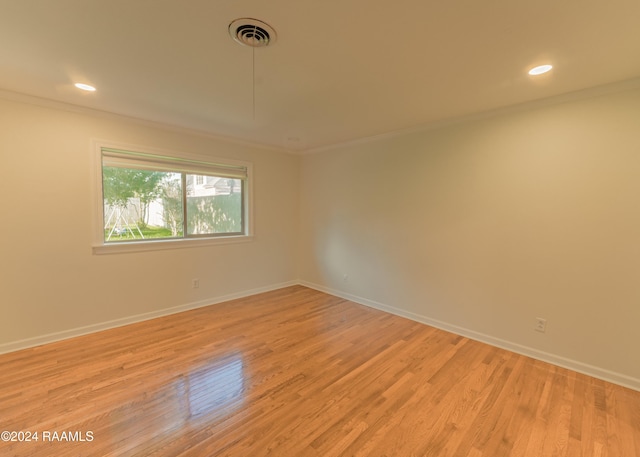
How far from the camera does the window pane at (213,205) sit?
379 cm

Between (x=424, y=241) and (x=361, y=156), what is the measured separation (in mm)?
1496

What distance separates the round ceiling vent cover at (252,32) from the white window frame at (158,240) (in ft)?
7.34

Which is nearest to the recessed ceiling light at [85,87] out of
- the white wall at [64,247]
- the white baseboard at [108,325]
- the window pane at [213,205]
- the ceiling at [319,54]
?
the ceiling at [319,54]

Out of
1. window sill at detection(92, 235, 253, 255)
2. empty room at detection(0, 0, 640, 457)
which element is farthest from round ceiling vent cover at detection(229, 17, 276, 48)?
window sill at detection(92, 235, 253, 255)

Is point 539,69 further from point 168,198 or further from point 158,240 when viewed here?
point 158,240

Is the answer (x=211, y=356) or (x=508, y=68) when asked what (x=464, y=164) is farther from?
Result: (x=211, y=356)

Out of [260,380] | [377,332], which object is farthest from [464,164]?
[260,380]

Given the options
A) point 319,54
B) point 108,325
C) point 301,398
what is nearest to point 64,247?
point 108,325

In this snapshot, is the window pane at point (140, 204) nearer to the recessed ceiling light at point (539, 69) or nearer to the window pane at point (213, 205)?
the window pane at point (213, 205)

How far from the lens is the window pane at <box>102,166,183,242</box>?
10.3 feet

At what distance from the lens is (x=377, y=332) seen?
307 cm

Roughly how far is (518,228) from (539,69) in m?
1.38

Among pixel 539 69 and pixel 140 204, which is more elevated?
pixel 539 69

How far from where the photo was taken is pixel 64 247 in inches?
109
